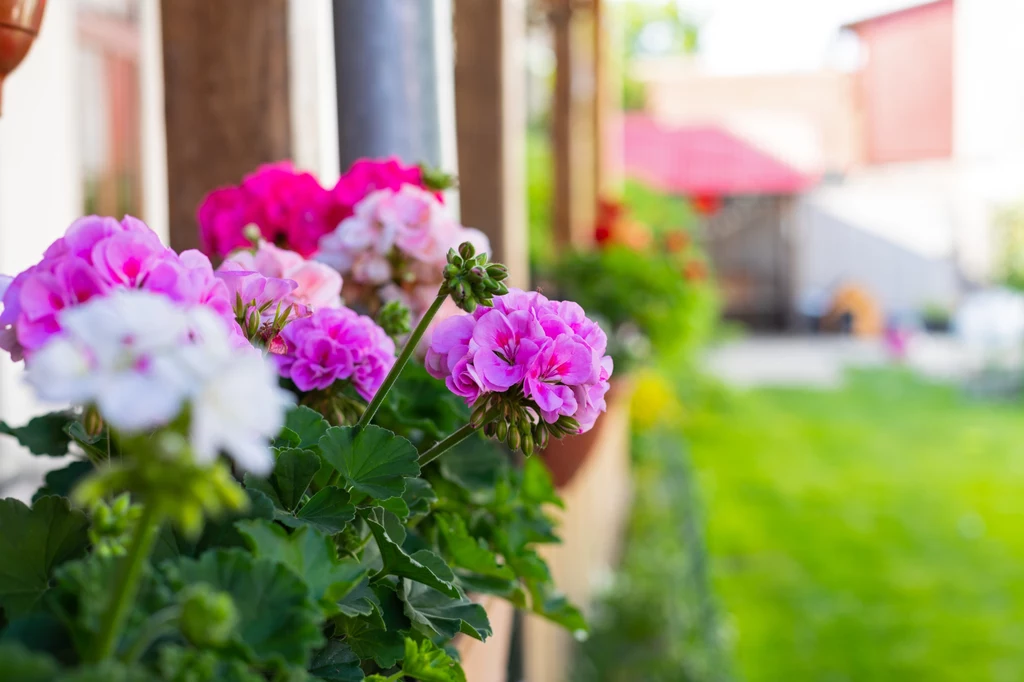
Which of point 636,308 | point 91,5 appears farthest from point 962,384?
point 91,5

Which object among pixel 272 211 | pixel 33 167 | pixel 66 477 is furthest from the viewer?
pixel 33 167

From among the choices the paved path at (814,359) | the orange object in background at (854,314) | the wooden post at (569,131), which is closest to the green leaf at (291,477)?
the wooden post at (569,131)

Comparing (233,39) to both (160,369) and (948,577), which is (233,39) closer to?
(160,369)

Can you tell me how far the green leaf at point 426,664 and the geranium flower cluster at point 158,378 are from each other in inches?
9.9

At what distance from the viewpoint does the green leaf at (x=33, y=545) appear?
401 millimetres

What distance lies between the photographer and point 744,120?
11.4 meters

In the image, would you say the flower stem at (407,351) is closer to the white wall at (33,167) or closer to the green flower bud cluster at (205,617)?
the green flower bud cluster at (205,617)

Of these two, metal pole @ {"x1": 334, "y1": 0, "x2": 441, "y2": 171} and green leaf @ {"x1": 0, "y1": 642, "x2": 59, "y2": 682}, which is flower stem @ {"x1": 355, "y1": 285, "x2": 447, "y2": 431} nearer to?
green leaf @ {"x1": 0, "y1": 642, "x2": 59, "y2": 682}

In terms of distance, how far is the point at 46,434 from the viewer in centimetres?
65

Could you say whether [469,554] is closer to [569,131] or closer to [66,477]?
[66,477]

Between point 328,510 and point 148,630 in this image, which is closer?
point 148,630

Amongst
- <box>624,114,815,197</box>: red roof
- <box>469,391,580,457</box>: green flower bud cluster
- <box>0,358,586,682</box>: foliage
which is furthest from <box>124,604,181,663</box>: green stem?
<box>624,114,815,197</box>: red roof

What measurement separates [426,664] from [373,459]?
11 cm

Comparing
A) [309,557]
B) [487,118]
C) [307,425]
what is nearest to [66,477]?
[307,425]
